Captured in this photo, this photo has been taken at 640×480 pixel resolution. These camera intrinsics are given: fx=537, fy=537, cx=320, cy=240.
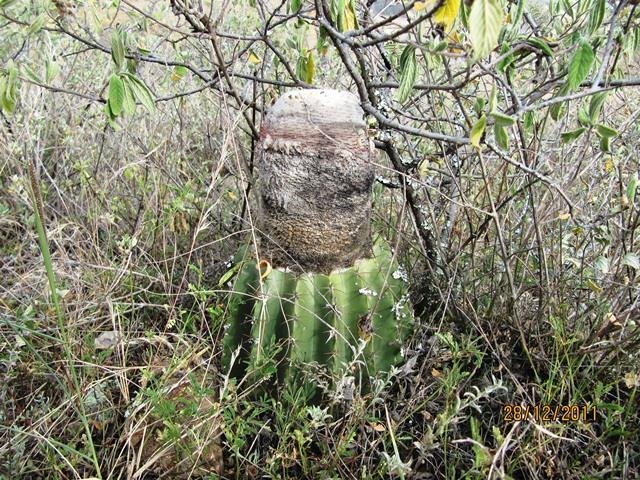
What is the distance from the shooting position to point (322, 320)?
1.38 meters

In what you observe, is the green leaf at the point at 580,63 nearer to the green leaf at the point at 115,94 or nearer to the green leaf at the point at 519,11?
the green leaf at the point at 519,11

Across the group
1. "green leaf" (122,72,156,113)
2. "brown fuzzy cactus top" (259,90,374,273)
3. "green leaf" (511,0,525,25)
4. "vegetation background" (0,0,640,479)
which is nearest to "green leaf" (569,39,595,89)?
"vegetation background" (0,0,640,479)

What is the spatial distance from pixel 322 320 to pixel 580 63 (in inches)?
31.9

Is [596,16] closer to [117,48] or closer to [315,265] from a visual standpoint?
[315,265]

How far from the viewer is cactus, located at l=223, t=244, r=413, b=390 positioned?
1.38 metres

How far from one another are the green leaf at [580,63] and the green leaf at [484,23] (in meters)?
0.40

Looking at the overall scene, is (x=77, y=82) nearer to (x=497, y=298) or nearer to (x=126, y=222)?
(x=126, y=222)

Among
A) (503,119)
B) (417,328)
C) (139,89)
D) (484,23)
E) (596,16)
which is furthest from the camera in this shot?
(417,328)

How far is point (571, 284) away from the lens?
5.48 ft

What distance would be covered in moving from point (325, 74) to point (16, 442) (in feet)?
7.38

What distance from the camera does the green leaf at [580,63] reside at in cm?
101
